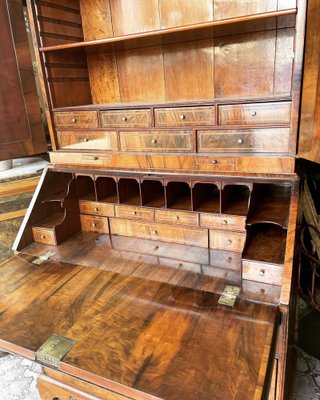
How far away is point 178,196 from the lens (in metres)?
1.63

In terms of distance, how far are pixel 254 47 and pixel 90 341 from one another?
129cm

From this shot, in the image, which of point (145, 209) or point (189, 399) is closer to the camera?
point (189, 399)

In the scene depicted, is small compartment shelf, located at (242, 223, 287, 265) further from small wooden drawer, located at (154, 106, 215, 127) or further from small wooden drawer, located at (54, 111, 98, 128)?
small wooden drawer, located at (54, 111, 98, 128)

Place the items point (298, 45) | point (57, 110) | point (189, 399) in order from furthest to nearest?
1. point (57, 110)
2. point (298, 45)
3. point (189, 399)

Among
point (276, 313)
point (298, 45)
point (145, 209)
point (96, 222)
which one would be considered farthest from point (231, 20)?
point (96, 222)

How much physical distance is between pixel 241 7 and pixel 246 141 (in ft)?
1.95

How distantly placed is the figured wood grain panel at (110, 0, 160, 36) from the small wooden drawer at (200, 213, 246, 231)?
91 cm

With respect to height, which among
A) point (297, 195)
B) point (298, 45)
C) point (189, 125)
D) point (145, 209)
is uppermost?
point (298, 45)

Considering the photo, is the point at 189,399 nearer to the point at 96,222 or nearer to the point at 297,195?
the point at 297,195

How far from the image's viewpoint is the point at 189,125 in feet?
4.20

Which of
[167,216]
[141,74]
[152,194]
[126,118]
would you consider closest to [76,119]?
[126,118]

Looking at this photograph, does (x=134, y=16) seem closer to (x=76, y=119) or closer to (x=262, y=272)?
(x=76, y=119)

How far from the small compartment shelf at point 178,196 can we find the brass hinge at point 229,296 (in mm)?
408

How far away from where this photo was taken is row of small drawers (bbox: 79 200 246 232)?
1.39m
